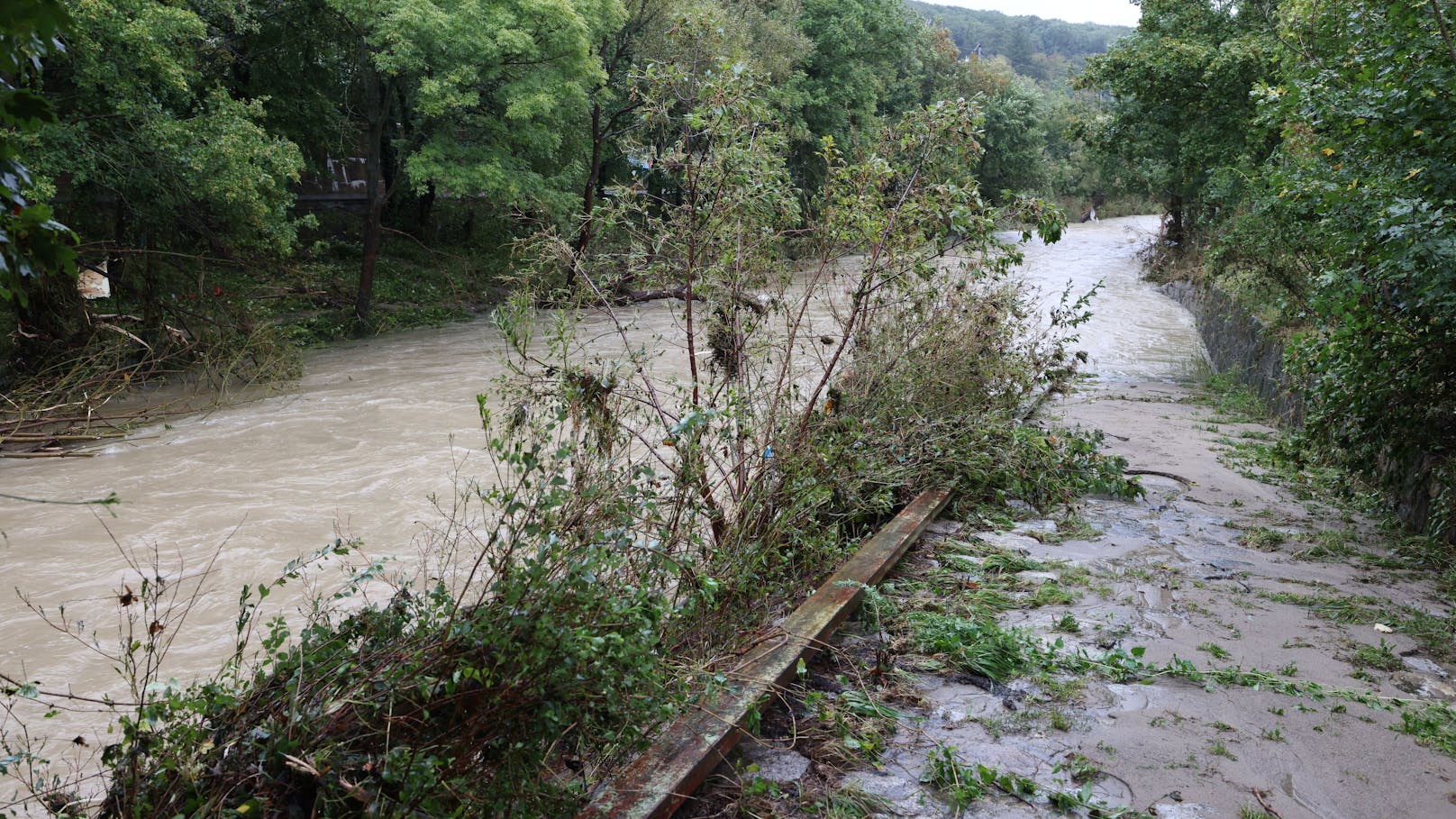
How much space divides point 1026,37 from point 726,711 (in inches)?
6226

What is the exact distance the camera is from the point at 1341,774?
130 inches

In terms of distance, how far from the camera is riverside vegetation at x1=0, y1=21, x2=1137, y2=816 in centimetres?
254

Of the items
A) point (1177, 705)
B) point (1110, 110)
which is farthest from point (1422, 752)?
point (1110, 110)

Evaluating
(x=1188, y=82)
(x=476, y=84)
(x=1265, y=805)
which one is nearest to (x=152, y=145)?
(x=476, y=84)

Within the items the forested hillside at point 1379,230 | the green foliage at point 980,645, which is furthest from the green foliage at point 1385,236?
the green foliage at point 980,645

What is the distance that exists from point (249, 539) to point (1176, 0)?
78.7ft

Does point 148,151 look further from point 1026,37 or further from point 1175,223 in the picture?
point 1026,37

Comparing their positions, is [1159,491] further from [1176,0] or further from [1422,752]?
[1176,0]

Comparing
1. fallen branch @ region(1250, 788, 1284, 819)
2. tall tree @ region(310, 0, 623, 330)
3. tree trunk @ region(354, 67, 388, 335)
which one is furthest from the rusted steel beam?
tree trunk @ region(354, 67, 388, 335)

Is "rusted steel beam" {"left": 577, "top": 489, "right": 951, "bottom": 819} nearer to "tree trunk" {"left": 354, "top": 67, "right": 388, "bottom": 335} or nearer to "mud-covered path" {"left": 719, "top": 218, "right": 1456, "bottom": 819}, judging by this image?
"mud-covered path" {"left": 719, "top": 218, "right": 1456, "bottom": 819}

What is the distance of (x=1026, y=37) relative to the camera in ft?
473

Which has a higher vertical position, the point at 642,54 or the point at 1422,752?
the point at 642,54

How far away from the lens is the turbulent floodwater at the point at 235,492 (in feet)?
22.1

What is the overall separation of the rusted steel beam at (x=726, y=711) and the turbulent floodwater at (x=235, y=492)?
1.79 metres
